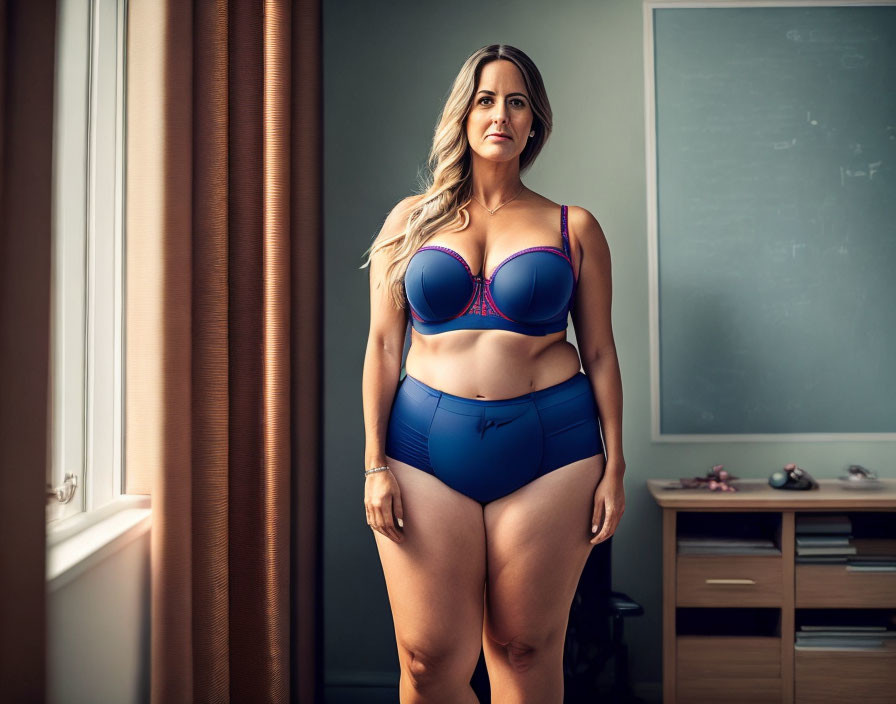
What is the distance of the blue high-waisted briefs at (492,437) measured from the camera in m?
1.35

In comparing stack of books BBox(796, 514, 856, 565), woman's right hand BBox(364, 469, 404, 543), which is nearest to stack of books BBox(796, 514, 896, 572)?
stack of books BBox(796, 514, 856, 565)

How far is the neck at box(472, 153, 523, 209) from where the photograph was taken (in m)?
1.51

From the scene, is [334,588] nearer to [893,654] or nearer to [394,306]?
[394,306]

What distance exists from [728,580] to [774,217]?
1.26 metres

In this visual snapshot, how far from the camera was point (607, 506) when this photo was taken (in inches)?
56.1

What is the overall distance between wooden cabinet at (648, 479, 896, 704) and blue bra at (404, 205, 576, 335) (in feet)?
3.41

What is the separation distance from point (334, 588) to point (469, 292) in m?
1.56

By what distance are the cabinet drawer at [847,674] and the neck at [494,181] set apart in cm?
166

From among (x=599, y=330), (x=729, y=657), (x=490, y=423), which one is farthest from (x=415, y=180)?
(x=729, y=657)

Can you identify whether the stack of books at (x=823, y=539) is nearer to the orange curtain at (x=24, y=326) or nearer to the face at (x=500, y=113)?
the face at (x=500, y=113)

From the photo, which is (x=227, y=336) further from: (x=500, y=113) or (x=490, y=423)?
(x=500, y=113)

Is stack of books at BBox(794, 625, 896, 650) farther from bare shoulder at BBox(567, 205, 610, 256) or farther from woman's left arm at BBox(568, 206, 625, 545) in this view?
bare shoulder at BBox(567, 205, 610, 256)

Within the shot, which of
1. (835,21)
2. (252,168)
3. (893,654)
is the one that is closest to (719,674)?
(893,654)

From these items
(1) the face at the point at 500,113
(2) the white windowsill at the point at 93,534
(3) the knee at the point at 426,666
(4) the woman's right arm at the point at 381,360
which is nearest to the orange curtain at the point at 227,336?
(2) the white windowsill at the point at 93,534
